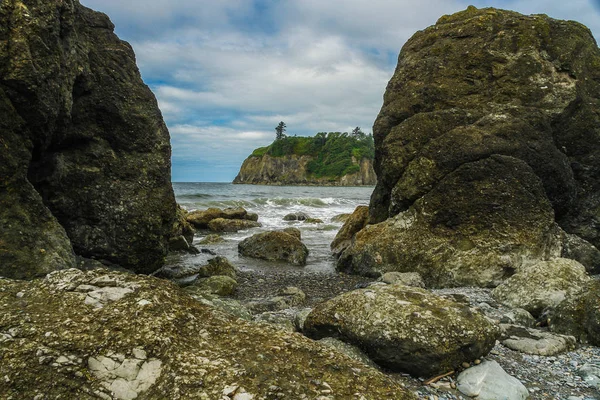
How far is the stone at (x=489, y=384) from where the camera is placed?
468cm

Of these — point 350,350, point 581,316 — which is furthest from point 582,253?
point 350,350

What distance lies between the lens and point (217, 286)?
36.6 ft

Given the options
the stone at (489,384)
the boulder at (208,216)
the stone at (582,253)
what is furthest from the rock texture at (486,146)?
the boulder at (208,216)

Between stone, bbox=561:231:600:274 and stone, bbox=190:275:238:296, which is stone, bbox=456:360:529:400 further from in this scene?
stone, bbox=561:231:600:274

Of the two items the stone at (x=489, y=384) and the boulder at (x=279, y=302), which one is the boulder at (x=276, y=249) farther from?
the stone at (x=489, y=384)

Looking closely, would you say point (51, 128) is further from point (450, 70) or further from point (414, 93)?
point (450, 70)

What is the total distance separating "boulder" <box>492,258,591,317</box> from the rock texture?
6.87 ft

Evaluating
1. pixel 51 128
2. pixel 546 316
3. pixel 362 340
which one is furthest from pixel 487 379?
pixel 51 128

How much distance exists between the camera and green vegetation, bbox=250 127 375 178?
15262cm

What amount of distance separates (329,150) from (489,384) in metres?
157

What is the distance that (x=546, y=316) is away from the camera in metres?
7.73

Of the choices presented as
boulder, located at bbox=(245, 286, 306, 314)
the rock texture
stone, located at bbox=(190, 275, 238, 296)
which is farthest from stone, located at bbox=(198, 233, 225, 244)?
boulder, located at bbox=(245, 286, 306, 314)

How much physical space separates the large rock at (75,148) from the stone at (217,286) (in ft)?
4.71

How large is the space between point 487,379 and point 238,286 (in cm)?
838
